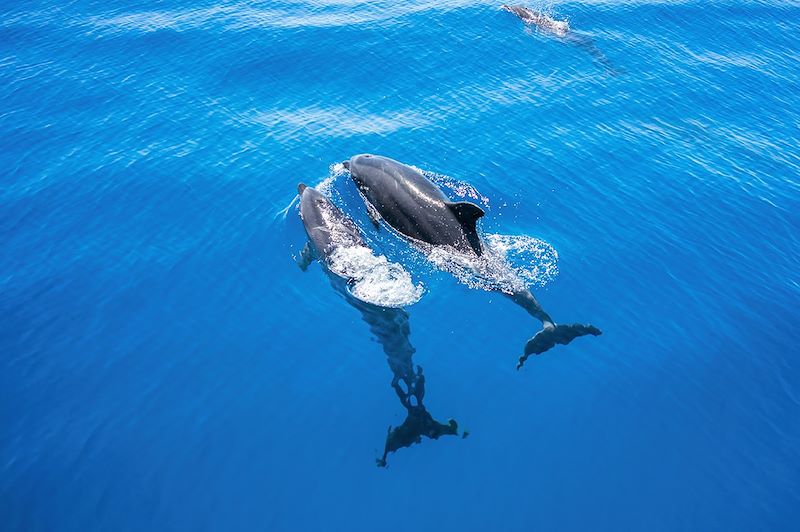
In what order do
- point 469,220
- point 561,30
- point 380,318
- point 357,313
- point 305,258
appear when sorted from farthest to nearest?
point 561,30 < point 305,258 < point 469,220 < point 357,313 < point 380,318

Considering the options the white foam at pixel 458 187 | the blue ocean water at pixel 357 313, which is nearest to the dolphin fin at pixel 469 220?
the blue ocean water at pixel 357 313

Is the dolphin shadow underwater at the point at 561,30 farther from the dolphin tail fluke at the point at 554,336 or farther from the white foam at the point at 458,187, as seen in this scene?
the dolphin tail fluke at the point at 554,336

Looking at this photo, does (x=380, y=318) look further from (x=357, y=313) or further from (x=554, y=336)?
(x=554, y=336)

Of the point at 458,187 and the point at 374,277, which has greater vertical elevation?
the point at 458,187

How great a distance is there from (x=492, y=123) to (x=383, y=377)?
16.8m

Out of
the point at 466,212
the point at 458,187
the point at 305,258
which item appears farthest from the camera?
the point at 458,187

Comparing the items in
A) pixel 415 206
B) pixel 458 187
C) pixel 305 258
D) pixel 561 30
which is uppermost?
pixel 561 30

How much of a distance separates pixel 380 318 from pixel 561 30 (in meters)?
29.1

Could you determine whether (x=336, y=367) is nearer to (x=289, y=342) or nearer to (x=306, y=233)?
(x=289, y=342)

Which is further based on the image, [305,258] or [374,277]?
[305,258]

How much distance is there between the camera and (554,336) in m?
17.2

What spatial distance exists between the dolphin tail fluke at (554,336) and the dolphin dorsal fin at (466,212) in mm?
4324

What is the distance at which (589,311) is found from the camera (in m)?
18.5

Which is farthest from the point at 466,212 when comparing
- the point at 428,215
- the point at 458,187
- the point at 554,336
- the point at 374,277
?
the point at 458,187
